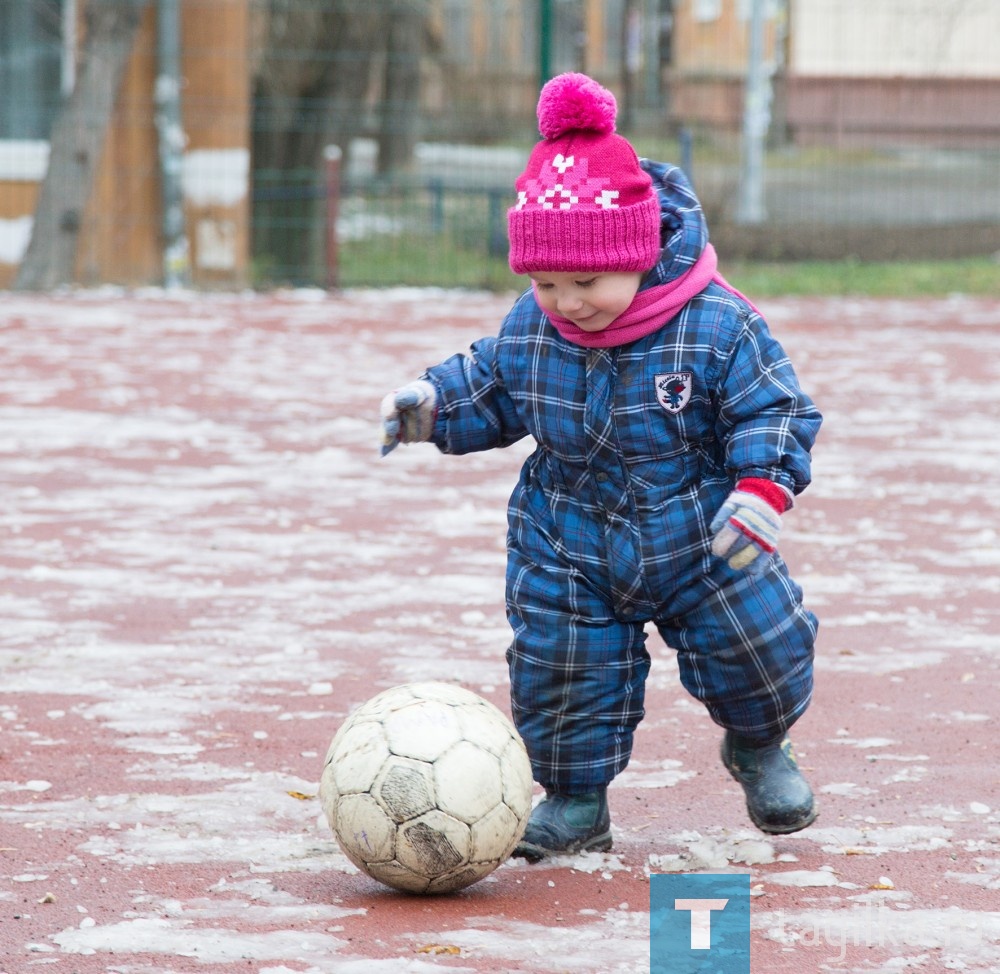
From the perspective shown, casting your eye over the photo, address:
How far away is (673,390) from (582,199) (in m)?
0.41

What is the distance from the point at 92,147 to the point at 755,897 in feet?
43.6

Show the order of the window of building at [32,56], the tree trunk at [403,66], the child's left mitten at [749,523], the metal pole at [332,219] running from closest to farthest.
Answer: the child's left mitten at [749,523] < the metal pole at [332,219] < the window of building at [32,56] < the tree trunk at [403,66]

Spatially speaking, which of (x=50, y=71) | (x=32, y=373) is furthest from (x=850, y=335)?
(x=50, y=71)

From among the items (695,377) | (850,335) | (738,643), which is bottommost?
(850,335)

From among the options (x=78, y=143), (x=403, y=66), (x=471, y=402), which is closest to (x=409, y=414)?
(x=471, y=402)

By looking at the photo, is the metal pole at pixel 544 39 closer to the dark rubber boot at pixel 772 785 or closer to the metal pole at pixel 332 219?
the metal pole at pixel 332 219

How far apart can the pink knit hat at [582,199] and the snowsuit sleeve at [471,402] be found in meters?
0.28

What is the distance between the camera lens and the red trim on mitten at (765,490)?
325 cm

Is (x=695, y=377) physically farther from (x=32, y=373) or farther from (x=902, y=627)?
(x=32, y=373)

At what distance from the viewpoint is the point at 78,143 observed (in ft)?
50.3

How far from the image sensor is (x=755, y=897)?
3268 millimetres

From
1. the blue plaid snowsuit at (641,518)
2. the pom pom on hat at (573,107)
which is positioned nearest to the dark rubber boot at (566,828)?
the blue plaid snowsuit at (641,518)

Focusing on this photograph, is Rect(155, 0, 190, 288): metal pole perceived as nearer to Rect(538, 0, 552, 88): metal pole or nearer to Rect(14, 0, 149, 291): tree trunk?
Rect(14, 0, 149, 291): tree trunk

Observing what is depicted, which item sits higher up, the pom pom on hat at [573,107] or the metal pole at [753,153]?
the pom pom on hat at [573,107]
